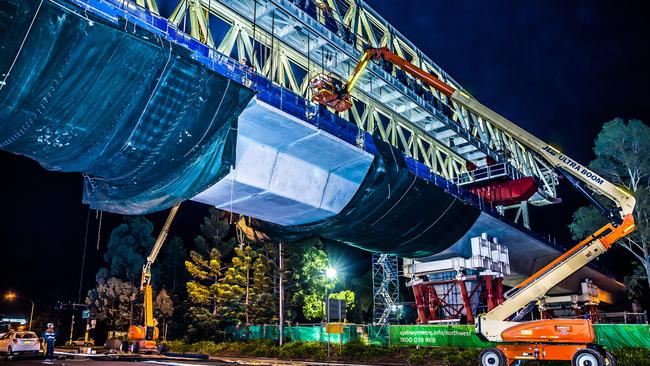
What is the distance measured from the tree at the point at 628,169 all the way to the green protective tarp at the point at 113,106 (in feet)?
112

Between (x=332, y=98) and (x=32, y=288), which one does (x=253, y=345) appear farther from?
(x=32, y=288)

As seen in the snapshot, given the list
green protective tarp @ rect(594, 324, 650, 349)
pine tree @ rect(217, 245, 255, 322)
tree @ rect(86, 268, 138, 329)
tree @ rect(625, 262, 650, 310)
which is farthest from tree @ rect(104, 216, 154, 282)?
tree @ rect(625, 262, 650, 310)

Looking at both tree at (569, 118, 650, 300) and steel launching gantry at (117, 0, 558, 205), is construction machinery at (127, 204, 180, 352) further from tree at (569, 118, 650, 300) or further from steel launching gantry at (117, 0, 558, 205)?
tree at (569, 118, 650, 300)

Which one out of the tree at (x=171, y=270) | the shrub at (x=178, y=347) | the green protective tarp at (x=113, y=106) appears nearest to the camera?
the green protective tarp at (x=113, y=106)

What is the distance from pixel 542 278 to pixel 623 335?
455cm

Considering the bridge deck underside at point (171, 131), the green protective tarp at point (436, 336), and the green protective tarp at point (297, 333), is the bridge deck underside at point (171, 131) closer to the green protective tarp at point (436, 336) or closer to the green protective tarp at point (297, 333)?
the green protective tarp at point (436, 336)

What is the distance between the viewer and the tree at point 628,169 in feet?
121

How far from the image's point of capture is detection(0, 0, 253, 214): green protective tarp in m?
10.2

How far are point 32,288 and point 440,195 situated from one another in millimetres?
68294

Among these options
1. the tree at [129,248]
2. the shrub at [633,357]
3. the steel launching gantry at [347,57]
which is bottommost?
the shrub at [633,357]

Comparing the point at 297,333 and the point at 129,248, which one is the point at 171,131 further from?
the point at 129,248

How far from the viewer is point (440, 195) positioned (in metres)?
21.6

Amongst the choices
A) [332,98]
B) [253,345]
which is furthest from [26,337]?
[332,98]

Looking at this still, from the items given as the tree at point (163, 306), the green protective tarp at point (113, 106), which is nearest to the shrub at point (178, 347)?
the tree at point (163, 306)
